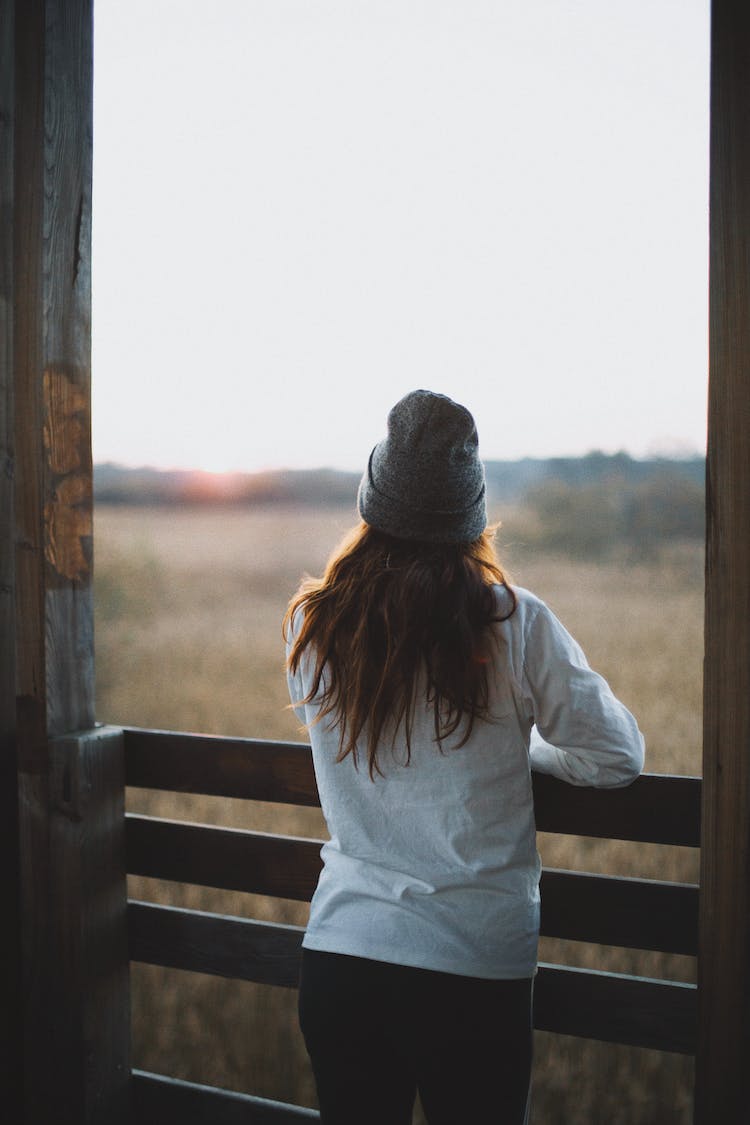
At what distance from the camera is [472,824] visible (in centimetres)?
119

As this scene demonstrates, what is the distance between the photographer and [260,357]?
2417 centimetres

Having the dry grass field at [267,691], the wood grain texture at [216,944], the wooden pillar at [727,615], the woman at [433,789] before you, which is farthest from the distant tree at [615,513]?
the woman at [433,789]

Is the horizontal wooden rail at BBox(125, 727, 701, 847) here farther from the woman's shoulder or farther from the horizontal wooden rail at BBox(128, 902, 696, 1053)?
the woman's shoulder

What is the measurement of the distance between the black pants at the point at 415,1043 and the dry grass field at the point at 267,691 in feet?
2.04

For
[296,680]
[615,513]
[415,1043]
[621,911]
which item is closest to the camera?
[415,1043]

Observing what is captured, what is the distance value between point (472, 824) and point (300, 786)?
0.61m

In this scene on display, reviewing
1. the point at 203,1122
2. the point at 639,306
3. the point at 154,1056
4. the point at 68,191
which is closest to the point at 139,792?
the point at 154,1056

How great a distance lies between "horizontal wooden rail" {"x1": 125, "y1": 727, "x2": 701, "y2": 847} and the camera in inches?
58.4

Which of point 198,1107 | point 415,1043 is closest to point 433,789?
point 415,1043

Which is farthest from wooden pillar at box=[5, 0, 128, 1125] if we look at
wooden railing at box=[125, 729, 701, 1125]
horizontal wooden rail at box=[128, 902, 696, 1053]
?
horizontal wooden rail at box=[128, 902, 696, 1053]

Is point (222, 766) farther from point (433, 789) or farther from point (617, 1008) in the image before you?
point (617, 1008)

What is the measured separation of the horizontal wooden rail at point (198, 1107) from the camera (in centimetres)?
176

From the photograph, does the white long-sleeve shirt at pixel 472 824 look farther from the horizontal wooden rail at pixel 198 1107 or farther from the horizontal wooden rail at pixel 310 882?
the horizontal wooden rail at pixel 198 1107

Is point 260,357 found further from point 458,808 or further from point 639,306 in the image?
point 458,808
